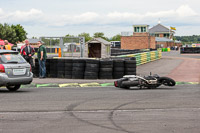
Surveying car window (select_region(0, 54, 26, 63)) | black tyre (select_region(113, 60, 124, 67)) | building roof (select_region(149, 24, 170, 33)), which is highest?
building roof (select_region(149, 24, 170, 33))

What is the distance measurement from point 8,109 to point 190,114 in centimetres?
395

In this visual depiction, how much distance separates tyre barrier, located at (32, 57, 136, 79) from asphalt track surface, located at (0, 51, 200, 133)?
5980 mm

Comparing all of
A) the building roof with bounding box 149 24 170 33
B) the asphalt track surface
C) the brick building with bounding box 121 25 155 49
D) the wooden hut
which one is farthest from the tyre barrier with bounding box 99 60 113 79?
the building roof with bounding box 149 24 170 33

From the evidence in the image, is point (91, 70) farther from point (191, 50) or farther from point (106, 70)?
point (191, 50)

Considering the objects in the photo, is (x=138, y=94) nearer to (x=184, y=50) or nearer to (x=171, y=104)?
(x=171, y=104)

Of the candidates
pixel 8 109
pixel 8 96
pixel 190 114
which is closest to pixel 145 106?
pixel 190 114

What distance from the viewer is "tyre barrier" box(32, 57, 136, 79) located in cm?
1731

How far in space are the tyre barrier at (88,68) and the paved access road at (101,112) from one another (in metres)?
6.02

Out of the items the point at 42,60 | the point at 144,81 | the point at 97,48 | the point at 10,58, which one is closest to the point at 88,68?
the point at 42,60

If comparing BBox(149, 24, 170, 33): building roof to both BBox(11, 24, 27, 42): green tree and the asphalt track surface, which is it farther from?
the asphalt track surface

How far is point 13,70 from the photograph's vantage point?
1173 centimetres

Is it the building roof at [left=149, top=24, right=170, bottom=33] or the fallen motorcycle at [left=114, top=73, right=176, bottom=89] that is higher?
the building roof at [left=149, top=24, right=170, bottom=33]

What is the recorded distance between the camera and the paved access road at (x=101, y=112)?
21.4ft

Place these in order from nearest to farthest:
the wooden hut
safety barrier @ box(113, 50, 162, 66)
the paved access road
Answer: the paved access road < safety barrier @ box(113, 50, 162, 66) < the wooden hut
